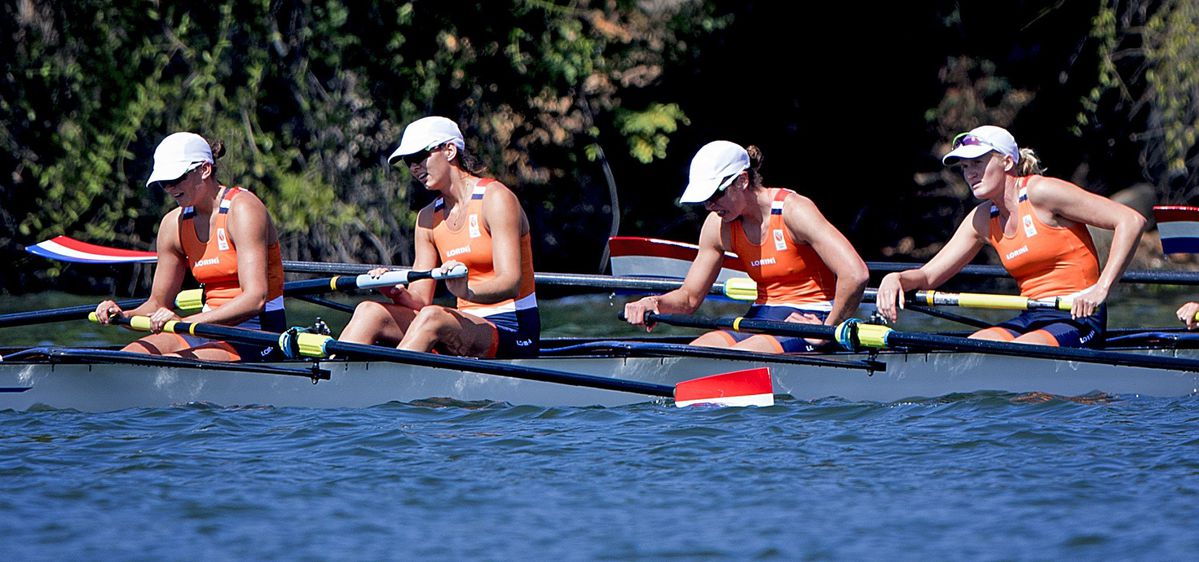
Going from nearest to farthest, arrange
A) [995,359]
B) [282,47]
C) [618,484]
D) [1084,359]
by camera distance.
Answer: [618,484]
[1084,359]
[995,359]
[282,47]

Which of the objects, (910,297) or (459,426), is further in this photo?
(910,297)

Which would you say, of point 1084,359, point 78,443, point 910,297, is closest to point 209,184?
point 78,443

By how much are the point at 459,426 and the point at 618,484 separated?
128 cm

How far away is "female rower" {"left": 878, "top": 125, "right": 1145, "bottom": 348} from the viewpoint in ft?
24.3

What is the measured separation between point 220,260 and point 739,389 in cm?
260

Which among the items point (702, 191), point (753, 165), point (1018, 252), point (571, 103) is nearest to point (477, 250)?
point (702, 191)

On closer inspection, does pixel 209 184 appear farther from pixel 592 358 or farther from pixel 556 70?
pixel 556 70

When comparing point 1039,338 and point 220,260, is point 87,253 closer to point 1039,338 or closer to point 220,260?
point 220,260

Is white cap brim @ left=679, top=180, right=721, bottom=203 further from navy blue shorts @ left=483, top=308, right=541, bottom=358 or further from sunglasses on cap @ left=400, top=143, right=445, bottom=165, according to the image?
sunglasses on cap @ left=400, top=143, right=445, bottom=165

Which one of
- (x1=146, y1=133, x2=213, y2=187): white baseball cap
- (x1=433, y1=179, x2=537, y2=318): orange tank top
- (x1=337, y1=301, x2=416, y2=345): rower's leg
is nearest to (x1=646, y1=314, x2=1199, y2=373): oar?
(x1=433, y1=179, x2=537, y2=318): orange tank top

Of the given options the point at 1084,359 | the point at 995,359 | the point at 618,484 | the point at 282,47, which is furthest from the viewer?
the point at 282,47

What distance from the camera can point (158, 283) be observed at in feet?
26.2

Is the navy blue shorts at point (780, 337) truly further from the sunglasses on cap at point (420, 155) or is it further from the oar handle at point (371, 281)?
the sunglasses on cap at point (420, 155)

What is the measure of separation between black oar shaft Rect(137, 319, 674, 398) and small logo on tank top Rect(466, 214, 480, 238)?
2.05 feet
